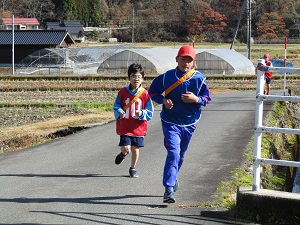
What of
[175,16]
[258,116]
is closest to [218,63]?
[175,16]

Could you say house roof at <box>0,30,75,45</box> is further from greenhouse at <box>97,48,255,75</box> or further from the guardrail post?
the guardrail post

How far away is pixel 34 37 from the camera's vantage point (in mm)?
53562

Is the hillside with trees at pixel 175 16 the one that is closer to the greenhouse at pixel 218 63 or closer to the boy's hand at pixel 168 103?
the greenhouse at pixel 218 63

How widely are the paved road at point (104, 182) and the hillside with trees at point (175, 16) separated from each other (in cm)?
5810

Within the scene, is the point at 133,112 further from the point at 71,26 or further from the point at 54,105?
the point at 71,26

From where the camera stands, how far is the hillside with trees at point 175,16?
70625 millimetres

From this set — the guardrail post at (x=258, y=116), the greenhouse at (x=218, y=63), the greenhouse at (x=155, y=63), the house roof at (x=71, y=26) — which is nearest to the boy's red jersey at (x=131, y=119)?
the guardrail post at (x=258, y=116)

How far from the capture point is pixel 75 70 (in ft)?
148

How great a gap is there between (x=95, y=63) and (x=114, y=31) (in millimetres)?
36469

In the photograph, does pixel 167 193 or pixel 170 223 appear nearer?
pixel 170 223

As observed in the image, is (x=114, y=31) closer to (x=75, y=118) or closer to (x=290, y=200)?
(x=75, y=118)

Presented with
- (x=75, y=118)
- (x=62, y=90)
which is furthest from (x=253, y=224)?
(x=62, y=90)

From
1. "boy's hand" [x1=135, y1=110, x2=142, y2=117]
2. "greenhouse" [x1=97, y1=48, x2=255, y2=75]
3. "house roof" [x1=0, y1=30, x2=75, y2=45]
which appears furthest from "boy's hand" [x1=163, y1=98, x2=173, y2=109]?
"house roof" [x1=0, y1=30, x2=75, y2=45]

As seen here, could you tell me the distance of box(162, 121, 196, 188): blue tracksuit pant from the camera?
6.10m
